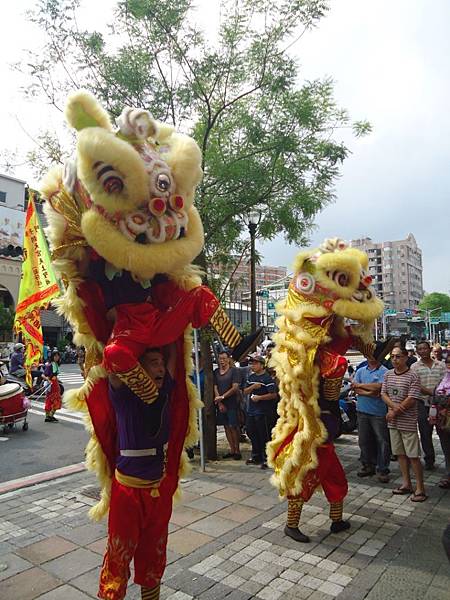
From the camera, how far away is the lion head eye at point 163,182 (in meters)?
2.53

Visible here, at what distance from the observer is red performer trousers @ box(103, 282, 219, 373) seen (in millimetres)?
2494

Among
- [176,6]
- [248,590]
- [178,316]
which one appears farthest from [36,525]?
[176,6]

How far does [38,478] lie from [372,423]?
447cm

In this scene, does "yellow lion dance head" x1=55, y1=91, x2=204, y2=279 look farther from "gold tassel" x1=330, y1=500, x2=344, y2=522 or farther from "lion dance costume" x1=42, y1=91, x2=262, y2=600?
"gold tassel" x1=330, y1=500, x2=344, y2=522

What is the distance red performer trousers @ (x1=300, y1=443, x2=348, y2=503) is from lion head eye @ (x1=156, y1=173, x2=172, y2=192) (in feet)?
8.97

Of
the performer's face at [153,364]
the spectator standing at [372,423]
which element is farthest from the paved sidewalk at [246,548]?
the performer's face at [153,364]

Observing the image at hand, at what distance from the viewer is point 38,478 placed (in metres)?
6.04

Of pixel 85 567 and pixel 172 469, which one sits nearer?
pixel 172 469

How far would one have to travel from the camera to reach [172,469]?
9.36 feet

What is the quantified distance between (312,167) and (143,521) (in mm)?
5895

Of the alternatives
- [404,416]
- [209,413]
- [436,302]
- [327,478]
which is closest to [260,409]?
[209,413]

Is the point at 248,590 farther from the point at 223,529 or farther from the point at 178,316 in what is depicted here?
the point at 178,316

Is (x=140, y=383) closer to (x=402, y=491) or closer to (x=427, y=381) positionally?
(x=402, y=491)

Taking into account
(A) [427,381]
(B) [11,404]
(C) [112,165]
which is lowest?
(B) [11,404]
